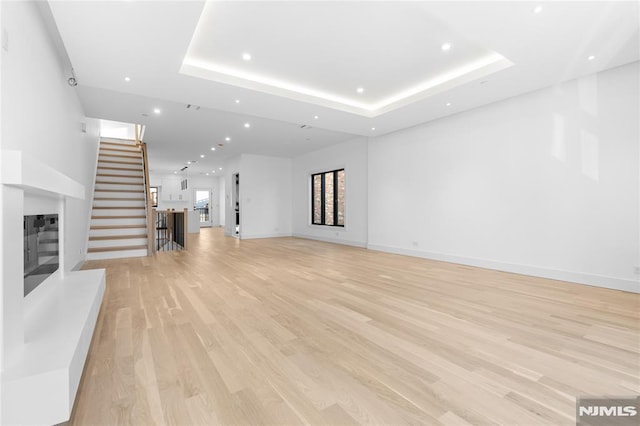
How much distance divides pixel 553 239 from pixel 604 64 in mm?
2326

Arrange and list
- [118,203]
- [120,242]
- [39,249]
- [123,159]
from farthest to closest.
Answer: [123,159], [118,203], [120,242], [39,249]

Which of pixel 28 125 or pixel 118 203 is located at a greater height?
pixel 28 125

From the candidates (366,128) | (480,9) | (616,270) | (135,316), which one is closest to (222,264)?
(135,316)

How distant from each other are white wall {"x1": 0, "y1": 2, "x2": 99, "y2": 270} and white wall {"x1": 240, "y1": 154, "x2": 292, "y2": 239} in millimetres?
4927

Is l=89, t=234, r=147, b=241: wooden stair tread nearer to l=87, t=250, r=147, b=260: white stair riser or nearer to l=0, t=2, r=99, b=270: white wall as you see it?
l=87, t=250, r=147, b=260: white stair riser

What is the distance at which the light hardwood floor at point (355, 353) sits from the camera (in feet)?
4.73

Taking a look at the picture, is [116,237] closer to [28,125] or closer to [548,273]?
[28,125]

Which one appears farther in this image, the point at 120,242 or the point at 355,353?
the point at 120,242

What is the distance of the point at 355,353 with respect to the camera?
2.01 meters

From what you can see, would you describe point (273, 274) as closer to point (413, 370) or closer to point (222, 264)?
point (222, 264)

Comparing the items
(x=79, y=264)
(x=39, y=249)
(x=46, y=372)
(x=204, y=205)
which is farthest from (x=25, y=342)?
(x=204, y=205)

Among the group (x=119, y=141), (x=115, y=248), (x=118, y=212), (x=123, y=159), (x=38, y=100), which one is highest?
(x=119, y=141)

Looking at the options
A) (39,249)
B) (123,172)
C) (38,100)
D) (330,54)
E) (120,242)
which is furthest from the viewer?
(123,172)

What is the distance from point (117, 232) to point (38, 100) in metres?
4.22
